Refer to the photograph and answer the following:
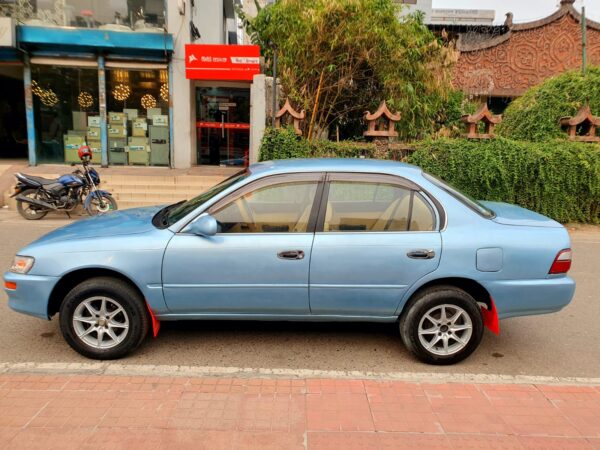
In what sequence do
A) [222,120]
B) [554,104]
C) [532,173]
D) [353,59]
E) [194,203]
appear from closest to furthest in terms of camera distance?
[194,203], [532,173], [554,104], [353,59], [222,120]

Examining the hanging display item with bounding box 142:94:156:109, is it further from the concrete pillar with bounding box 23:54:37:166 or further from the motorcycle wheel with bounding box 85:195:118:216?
the motorcycle wheel with bounding box 85:195:118:216

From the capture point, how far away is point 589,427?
9.20 ft

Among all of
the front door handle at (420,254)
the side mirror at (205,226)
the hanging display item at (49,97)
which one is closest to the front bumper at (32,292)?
the side mirror at (205,226)

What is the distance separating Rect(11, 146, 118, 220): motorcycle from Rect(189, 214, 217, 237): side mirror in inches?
283

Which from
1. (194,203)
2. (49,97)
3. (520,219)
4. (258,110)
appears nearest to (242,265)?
(194,203)

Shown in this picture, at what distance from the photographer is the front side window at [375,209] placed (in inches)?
143

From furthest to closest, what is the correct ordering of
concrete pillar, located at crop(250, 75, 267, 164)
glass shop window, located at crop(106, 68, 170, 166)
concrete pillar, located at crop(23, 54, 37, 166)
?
glass shop window, located at crop(106, 68, 170, 166) → concrete pillar, located at crop(23, 54, 37, 166) → concrete pillar, located at crop(250, 75, 267, 164)

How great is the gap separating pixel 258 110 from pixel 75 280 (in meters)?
9.23

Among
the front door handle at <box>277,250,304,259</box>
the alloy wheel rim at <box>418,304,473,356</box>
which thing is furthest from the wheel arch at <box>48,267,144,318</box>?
the alloy wheel rim at <box>418,304,473,356</box>

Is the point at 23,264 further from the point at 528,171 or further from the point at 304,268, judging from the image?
the point at 528,171

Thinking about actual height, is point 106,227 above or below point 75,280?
above

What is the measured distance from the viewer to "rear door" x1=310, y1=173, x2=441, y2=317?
11.4 ft

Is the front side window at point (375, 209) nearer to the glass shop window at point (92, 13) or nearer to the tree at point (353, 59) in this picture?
the tree at point (353, 59)

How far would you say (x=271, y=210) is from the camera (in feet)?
12.3
